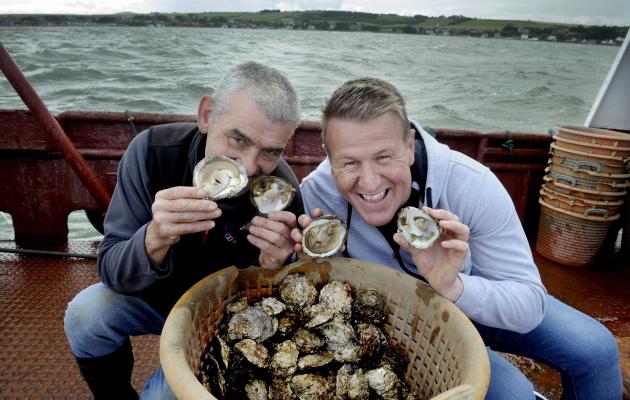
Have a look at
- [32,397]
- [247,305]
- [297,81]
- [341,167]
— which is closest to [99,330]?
[247,305]

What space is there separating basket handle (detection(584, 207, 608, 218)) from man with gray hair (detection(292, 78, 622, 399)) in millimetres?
2319

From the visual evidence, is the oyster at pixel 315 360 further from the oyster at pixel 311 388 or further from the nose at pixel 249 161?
the nose at pixel 249 161

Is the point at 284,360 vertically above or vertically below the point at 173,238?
below

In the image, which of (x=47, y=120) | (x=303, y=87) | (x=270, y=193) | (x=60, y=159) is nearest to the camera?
(x=270, y=193)

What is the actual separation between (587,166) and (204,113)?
3428 millimetres

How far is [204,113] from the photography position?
68.9 inches

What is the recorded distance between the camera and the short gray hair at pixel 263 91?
1.62 m

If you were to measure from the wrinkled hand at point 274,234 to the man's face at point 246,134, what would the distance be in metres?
0.27

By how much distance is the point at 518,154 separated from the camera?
4371mm

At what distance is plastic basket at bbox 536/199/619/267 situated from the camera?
12.5 feet

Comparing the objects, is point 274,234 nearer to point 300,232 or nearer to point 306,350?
point 300,232

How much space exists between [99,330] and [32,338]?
122cm

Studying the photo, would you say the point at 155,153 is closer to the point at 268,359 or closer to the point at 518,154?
the point at 268,359

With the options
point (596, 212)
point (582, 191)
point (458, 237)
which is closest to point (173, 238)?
point (458, 237)
